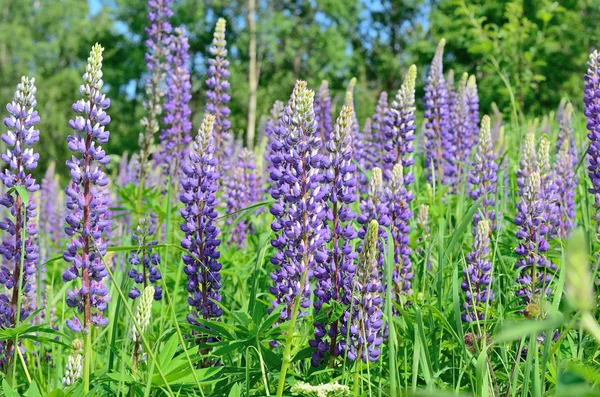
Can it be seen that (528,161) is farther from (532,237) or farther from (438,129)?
(438,129)

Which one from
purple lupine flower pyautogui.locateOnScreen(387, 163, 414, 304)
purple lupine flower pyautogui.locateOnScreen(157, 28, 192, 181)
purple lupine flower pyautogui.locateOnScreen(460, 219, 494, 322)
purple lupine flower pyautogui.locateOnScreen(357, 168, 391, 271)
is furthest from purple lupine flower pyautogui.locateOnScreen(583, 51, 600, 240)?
purple lupine flower pyautogui.locateOnScreen(157, 28, 192, 181)

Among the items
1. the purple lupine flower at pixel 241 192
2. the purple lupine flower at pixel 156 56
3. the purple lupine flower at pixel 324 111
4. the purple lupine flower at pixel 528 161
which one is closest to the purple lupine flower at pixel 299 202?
the purple lupine flower at pixel 528 161

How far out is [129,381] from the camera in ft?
7.69

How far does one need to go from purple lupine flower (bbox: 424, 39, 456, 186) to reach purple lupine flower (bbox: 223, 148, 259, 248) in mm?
1401

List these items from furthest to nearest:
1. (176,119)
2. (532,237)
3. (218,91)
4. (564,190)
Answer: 1. (176,119)
2. (218,91)
3. (564,190)
4. (532,237)

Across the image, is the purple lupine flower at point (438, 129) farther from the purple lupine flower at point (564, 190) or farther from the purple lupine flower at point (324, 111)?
the purple lupine flower at point (564, 190)

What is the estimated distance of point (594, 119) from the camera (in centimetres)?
365

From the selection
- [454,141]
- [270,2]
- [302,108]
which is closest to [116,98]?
[270,2]

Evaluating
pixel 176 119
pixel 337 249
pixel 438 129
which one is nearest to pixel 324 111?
pixel 438 129

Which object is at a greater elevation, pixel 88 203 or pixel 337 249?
pixel 88 203

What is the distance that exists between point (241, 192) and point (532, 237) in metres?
2.49

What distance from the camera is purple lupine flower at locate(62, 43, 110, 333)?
2.73 m

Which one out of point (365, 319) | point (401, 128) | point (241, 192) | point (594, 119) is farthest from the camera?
point (241, 192)

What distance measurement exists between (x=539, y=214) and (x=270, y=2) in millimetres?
40159
